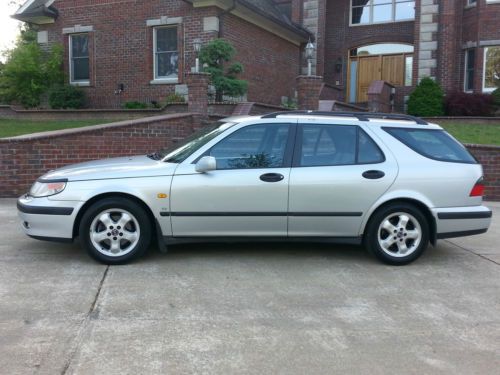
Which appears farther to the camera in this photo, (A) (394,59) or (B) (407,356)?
(A) (394,59)

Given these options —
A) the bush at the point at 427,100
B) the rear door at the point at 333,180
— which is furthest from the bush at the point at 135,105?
the rear door at the point at 333,180

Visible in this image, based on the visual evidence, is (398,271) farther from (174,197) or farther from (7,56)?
(7,56)

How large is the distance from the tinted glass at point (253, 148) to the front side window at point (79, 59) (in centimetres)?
1534

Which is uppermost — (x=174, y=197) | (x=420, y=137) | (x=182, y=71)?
(x=182, y=71)

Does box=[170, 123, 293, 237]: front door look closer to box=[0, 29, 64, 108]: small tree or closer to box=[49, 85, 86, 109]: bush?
box=[49, 85, 86, 109]: bush

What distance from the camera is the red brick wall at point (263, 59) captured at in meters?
18.4

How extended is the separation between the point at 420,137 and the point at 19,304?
4.46 meters

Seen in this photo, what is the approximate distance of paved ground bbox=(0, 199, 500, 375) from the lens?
12.0 feet

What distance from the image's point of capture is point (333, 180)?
19.2 ft

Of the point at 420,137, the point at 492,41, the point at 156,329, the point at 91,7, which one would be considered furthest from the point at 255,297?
the point at 492,41

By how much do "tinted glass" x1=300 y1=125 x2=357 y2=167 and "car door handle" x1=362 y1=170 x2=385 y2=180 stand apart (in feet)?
0.66

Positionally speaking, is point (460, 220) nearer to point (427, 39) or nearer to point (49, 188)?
point (49, 188)

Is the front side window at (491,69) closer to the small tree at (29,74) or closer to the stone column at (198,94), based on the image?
the stone column at (198,94)

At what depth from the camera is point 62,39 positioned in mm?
19938
